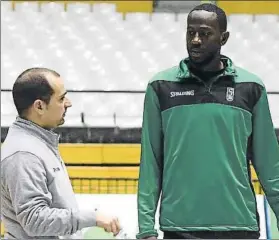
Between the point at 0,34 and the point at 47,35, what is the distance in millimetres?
411

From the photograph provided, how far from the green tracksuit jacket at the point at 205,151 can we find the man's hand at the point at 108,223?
0.36 feet

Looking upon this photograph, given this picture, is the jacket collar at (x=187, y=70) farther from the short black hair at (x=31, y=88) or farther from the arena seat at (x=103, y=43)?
the arena seat at (x=103, y=43)

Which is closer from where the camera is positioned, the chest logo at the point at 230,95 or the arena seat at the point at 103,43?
the chest logo at the point at 230,95

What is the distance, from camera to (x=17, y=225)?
59.5 inches

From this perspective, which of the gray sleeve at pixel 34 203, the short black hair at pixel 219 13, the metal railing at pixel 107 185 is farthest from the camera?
the metal railing at pixel 107 185

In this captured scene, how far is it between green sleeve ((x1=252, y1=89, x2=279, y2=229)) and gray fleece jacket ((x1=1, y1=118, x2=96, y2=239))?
0.38 meters

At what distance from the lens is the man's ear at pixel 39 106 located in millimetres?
1522

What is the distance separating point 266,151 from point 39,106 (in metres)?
0.49

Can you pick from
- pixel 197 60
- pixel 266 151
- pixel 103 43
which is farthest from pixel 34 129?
pixel 103 43

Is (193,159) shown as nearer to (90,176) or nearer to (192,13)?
(192,13)

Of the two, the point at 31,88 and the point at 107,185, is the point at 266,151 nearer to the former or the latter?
the point at 31,88

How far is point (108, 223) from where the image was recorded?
1449 millimetres

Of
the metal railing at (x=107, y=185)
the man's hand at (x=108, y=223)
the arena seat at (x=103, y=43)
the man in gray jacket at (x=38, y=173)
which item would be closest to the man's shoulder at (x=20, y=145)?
the man in gray jacket at (x=38, y=173)

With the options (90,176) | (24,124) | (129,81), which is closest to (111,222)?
(24,124)
